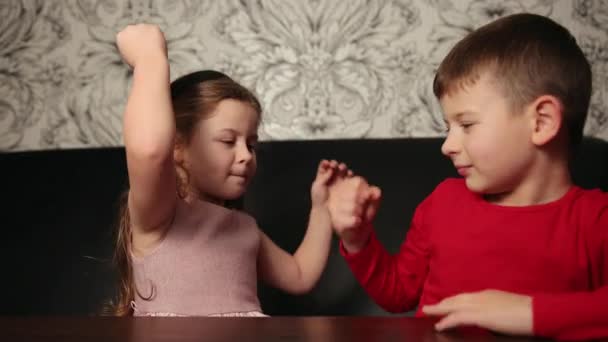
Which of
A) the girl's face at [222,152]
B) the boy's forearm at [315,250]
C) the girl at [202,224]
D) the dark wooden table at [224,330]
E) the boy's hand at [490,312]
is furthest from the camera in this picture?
the boy's forearm at [315,250]

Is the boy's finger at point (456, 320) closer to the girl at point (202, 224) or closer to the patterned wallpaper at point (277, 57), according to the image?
the girl at point (202, 224)

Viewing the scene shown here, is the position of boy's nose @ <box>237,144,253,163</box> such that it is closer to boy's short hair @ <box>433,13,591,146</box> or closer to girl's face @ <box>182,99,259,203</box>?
girl's face @ <box>182,99,259,203</box>

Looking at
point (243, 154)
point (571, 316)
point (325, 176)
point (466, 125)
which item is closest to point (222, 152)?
point (243, 154)

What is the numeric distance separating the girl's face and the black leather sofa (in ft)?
1.12

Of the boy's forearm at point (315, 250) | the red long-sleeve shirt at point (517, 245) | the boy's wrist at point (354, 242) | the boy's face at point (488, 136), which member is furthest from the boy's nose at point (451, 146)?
the boy's forearm at point (315, 250)

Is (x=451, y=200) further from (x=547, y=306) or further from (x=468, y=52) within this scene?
(x=547, y=306)

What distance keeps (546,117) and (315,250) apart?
1.80 ft

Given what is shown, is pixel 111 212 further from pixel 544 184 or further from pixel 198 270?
pixel 544 184

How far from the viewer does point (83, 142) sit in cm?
198

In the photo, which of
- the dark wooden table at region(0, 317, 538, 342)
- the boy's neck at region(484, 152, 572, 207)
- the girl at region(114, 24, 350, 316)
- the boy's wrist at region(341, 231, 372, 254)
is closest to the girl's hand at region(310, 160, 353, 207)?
the girl at region(114, 24, 350, 316)

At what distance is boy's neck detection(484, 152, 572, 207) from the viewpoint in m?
1.10

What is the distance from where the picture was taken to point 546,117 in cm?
106

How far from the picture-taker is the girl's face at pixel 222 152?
4.04 feet

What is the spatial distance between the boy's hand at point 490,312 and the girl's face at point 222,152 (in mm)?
532
